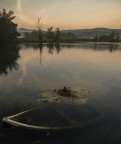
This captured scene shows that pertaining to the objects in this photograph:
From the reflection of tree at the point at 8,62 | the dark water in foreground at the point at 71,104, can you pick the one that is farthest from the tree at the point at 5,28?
the dark water in foreground at the point at 71,104

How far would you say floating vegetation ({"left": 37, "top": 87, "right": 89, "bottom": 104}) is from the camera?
51.6 feet

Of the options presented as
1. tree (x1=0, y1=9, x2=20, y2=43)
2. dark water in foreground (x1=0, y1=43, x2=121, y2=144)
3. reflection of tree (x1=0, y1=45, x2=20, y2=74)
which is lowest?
dark water in foreground (x1=0, y1=43, x2=121, y2=144)

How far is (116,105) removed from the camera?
15195 millimetres

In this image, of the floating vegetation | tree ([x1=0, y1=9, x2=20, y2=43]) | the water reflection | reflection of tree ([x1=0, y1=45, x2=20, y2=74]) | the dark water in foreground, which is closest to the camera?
the dark water in foreground

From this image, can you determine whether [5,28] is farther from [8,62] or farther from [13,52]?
[8,62]

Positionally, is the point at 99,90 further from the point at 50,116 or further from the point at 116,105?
the point at 50,116

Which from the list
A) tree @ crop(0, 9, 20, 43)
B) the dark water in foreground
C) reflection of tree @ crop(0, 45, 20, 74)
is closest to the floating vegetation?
the dark water in foreground

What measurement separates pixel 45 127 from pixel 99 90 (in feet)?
30.5

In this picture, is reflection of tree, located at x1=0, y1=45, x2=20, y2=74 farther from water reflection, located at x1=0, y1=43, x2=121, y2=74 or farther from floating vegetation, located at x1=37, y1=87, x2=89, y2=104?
floating vegetation, located at x1=37, y1=87, x2=89, y2=104

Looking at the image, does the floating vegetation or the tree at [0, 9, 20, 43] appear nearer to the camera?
the floating vegetation

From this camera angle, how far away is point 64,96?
16641 mm

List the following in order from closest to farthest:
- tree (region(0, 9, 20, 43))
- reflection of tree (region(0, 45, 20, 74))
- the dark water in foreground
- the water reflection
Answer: the dark water in foreground < reflection of tree (region(0, 45, 20, 74)) < the water reflection < tree (region(0, 9, 20, 43))

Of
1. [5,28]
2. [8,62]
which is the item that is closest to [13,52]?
[8,62]

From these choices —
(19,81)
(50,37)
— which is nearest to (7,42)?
(50,37)
